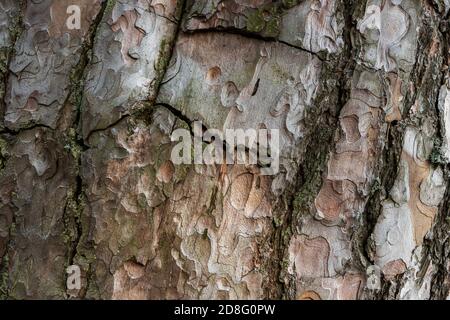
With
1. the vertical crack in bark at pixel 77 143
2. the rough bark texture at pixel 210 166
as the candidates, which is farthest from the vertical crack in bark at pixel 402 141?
the vertical crack in bark at pixel 77 143

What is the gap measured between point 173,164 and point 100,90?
0.73ft

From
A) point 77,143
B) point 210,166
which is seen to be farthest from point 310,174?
point 77,143

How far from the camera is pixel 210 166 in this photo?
3.98 ft

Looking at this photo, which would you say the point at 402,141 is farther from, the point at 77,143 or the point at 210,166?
the point at 77,143

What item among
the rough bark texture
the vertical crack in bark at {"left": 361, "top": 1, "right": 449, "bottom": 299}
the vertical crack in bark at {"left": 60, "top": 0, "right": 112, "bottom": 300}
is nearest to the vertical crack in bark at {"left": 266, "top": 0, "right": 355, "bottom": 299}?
the rough bark texture

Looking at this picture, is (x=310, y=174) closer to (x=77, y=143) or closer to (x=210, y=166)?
(x=210, y=166)

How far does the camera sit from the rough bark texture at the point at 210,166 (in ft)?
3.99

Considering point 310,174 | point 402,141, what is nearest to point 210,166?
point 310,174

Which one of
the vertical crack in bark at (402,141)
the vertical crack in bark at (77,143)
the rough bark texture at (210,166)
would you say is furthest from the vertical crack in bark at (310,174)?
the vertical crack in bark at (77,143)

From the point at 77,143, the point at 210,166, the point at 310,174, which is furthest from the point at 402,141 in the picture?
the point at 77,143

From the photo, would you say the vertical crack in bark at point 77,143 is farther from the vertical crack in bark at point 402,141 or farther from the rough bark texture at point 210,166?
the vertical crack in bark at point 402,141

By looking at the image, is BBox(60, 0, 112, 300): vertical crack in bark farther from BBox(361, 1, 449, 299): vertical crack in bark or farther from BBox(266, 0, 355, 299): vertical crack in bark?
BBox(361, 1, 449, 299): vertical crack in bark

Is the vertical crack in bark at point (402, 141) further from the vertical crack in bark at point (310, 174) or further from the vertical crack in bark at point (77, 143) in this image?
the vertical crack in bark at point (77, 143)

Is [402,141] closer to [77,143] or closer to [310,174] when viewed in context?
[310,174]
